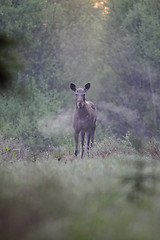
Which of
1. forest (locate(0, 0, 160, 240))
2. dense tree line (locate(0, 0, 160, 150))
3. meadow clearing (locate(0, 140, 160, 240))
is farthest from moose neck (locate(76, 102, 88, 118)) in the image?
dense tree line (locate(0, 0, 160, 150))

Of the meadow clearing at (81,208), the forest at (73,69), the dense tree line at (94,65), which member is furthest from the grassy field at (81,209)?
the dense tree line at (94,65)

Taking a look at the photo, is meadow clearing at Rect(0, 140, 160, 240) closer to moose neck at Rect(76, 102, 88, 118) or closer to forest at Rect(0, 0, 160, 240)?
forest at Rect(0, 0, 160, 240)

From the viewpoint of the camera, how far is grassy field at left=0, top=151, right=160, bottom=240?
123 inches

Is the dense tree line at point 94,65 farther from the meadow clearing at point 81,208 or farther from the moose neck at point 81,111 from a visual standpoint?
the meadow clearing at point 81,208

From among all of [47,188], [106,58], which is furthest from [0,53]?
[47,188]

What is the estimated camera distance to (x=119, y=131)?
32.7 metres

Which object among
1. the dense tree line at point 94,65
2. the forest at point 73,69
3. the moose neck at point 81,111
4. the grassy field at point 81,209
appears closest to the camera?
the grassy field at point 81,209

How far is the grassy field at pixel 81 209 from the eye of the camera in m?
3.13

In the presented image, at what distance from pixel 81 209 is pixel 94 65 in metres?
32.5

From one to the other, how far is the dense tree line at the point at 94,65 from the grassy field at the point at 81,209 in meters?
21.7

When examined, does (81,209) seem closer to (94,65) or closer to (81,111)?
(81,111)

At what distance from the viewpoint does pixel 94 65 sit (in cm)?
3581

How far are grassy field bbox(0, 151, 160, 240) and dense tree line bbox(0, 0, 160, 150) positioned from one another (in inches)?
852

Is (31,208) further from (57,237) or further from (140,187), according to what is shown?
(140,187)
